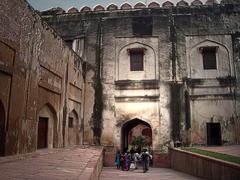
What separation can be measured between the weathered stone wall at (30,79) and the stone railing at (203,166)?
4365 millimetres

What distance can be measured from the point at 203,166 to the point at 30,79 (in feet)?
17.6

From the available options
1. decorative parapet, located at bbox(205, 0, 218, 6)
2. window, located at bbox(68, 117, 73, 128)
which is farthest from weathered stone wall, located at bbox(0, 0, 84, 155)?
decorative parapet, located at bbox(205, 0, 218, 6)

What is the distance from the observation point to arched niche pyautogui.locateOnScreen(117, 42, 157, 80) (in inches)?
484

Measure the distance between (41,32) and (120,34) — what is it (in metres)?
5.46

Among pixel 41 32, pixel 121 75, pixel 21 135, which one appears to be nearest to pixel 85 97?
pixel 121 75

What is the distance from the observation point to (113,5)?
1327 centimetres

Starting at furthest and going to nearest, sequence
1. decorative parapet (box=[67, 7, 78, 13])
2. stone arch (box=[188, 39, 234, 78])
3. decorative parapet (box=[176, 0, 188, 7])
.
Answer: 1. decorative parapet (box=[67, 7, 78, 13])
2. decorative parapet (box=[176, 0, 188, 7])
3. stone arch (box=[188, 39, 234, 78])

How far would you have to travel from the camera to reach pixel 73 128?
36.7ft

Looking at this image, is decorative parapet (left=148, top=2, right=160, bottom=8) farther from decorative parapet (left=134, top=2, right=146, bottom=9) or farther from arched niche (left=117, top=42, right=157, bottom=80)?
arched niche (left=117, top=42, right=157, bottom=80)

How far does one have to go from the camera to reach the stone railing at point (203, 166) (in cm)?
558

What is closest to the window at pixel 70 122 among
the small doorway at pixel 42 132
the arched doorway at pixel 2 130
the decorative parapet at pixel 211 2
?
the small doorway at pixel 42 132

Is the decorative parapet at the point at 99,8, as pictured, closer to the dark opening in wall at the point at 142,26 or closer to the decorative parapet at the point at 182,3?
the dark opening in wall at the point at 142,26

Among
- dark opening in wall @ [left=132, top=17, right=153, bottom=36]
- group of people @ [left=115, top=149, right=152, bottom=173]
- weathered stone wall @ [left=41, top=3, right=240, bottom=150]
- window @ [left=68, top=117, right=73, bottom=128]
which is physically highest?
dark opening in wall @ [left=132, top=17, right=153, bottom=36]

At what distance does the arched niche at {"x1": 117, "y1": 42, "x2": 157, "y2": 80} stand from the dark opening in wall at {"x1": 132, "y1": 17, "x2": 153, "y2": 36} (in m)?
0.57
